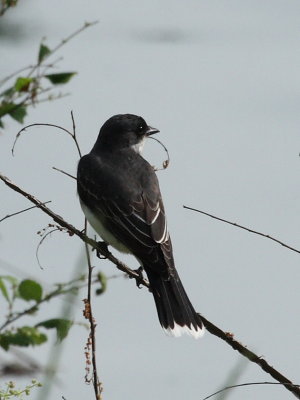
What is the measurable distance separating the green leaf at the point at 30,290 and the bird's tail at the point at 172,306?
3180 mm

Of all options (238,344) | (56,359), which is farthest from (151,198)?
(56,359)

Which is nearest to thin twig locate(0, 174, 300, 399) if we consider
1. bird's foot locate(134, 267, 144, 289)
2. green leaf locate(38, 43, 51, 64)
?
green leaf locate(38, 43, 51, 64)

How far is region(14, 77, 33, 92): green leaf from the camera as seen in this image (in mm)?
1764

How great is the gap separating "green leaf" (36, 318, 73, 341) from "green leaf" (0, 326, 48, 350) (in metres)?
0.03

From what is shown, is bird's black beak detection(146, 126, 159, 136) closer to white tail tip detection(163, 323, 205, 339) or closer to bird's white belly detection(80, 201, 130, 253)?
bird's white belly detection(80, 201, 130, 253)

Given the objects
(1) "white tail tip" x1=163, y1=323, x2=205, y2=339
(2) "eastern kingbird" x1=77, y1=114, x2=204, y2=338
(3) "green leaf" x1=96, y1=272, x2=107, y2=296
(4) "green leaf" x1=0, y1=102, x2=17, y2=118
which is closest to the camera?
(4) "green leaf" x1=0, y1=102, x2=17, y2=118

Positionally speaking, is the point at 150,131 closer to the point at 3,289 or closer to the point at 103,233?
the point at 103,233

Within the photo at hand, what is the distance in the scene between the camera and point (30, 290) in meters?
1.75

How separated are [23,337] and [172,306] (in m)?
3.43

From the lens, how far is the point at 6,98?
171cm

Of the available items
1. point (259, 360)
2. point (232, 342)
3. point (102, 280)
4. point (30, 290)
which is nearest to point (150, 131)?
point (232, 342)

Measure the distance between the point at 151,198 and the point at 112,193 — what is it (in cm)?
28

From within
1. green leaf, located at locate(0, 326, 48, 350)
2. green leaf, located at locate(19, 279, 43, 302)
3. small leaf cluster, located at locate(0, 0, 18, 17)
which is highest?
small leaf cluster, located at locate(0, 0, 18, 17)

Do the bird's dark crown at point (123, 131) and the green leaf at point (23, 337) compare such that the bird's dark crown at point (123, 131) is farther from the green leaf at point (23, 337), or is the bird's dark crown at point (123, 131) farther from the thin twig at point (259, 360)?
the green leaf at point (23, 337)
